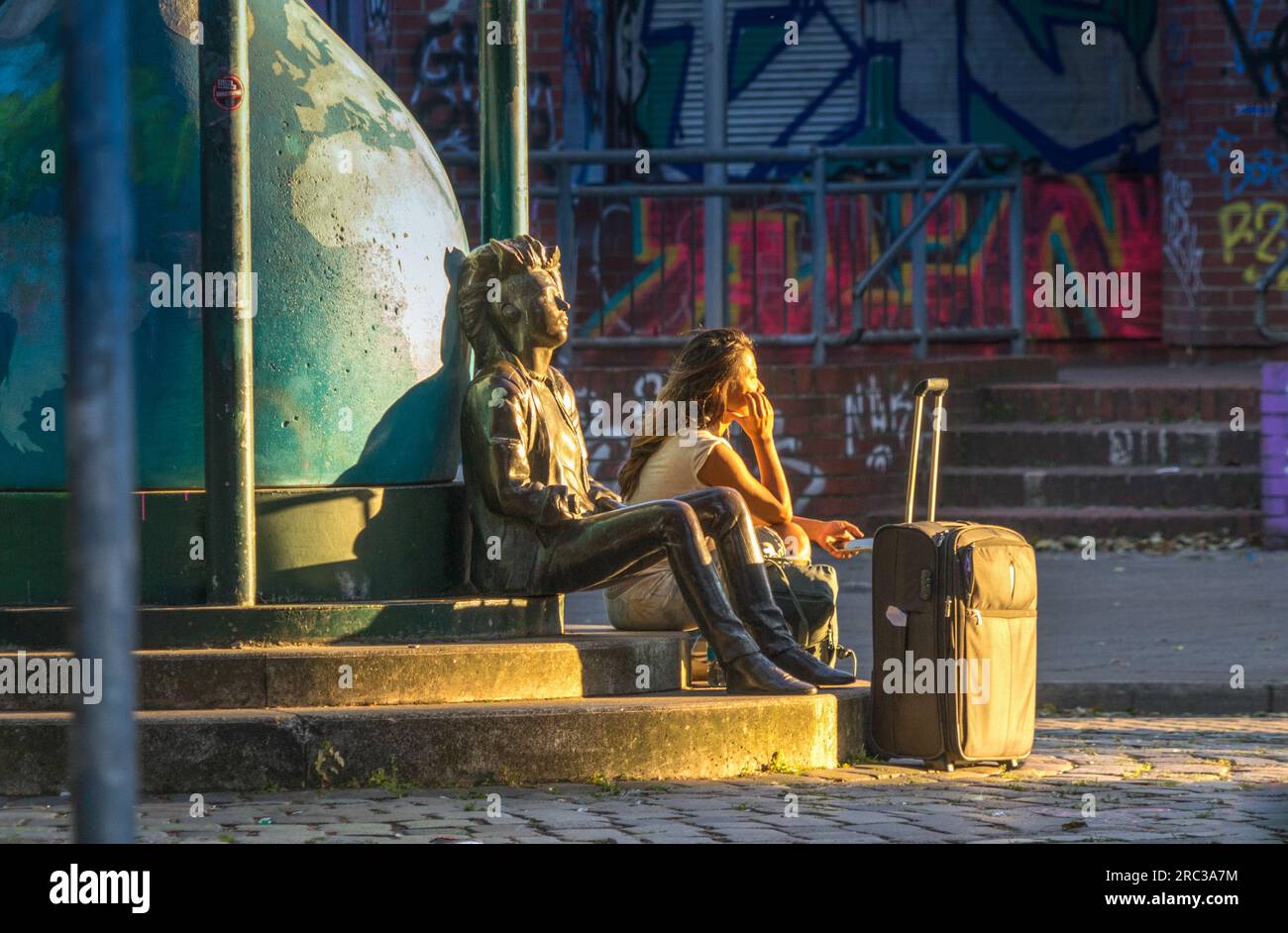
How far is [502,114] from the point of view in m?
8.01

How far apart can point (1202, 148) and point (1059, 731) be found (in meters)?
9.83

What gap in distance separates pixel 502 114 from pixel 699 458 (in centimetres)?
144

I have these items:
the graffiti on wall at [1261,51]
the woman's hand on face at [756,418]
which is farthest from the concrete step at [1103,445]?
→ the woman's hand on face at [756,418]

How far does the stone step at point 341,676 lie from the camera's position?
6.68 m

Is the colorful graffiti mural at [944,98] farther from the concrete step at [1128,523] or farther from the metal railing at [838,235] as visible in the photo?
the concrete step at [1128,523]

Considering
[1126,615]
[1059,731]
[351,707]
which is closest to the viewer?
[351,707]

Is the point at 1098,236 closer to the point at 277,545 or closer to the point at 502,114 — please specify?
the point at 502,114

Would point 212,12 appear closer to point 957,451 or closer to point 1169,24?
point 957,451

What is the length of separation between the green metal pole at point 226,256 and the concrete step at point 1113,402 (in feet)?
28.6

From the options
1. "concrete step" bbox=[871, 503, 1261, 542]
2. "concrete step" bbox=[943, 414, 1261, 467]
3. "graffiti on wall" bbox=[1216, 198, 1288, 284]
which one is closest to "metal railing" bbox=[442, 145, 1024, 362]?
"concrete step" bbox=[943, 414, 1261, 467]

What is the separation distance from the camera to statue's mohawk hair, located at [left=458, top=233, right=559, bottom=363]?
24.5 ft

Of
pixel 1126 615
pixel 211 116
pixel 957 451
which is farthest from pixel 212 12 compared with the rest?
pixel 957 451

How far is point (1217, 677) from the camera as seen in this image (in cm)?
913

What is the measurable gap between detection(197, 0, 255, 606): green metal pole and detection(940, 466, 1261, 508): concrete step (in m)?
7.93
